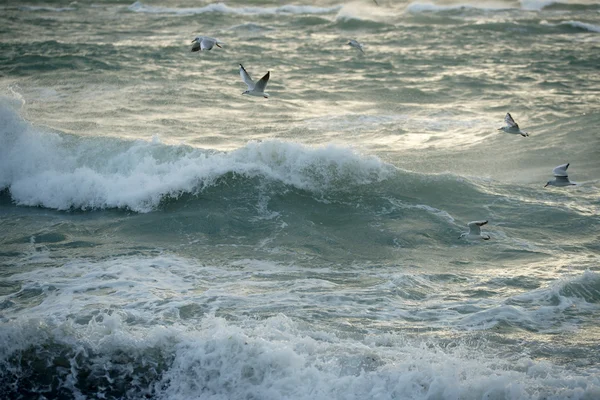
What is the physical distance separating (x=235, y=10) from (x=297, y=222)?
66.2ft

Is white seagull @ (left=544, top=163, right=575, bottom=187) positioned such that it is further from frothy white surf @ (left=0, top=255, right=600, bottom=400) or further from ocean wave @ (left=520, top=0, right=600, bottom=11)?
ocean wave @ (left=520, top=0, right=600, bottom=11)

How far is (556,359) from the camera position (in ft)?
21.6

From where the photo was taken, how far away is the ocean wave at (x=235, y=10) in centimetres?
2877

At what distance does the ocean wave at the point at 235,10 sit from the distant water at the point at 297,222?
6755 millimetres

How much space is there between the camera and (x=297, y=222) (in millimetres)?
10680

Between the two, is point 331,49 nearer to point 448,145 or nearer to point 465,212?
point 448,145

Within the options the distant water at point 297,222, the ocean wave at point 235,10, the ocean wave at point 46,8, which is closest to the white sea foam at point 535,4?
the distant water at point 297,222

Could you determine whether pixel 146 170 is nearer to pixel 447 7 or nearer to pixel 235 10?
pixel 235 10

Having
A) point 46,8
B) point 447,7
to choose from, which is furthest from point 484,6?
point 46,8

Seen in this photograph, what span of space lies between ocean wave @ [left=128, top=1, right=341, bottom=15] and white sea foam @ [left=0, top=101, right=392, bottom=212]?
676 inches

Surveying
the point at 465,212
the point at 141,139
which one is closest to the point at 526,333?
the point at 465,212

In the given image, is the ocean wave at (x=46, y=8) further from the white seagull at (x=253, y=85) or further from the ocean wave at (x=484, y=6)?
the white seagull at (x=253, y=85)

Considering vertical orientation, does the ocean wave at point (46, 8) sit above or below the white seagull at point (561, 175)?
above

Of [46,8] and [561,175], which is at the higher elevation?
[46,8]
